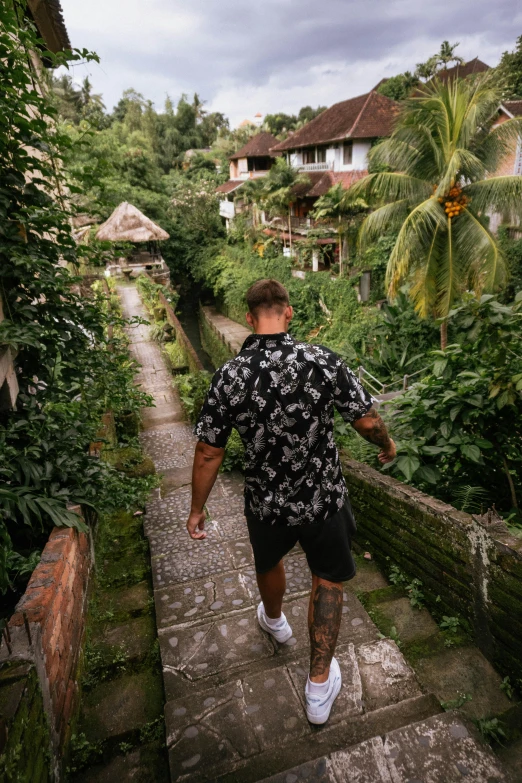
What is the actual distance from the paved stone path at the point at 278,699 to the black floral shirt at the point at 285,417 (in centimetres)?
89

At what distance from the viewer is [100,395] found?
168 inches

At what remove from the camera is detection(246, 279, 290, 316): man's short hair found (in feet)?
6.95

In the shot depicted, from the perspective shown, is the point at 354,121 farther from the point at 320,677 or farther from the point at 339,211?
the point at 320,677

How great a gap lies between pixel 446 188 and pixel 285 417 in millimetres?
9915

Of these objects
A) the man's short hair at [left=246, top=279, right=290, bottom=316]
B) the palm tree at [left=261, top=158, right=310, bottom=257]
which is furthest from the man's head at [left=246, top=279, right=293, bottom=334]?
the palm tree at [left=261, top=158, right=310, bottom=257]

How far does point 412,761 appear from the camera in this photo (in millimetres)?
1838

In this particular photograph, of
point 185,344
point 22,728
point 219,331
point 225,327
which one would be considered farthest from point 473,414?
point 225,327

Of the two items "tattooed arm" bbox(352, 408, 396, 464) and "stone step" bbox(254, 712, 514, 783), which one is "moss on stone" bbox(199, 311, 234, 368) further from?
"stone step" bbox(254, 712, 514, 783)

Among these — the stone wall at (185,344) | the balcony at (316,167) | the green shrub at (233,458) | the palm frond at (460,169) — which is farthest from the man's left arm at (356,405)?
the balcony at (316,167)

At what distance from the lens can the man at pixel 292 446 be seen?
6.69ft

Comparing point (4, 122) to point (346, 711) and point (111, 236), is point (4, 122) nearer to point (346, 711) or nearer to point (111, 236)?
point (346, 711)

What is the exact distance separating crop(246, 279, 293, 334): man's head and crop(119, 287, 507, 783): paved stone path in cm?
177

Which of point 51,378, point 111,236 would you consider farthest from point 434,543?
point 111,236

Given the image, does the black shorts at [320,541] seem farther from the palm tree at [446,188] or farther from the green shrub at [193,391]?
the palm tree at [446,188]
